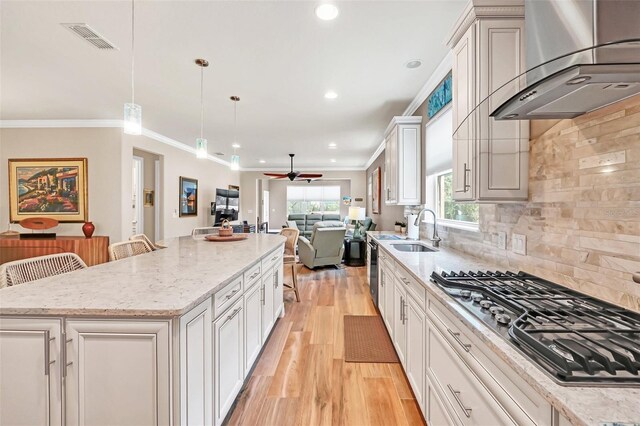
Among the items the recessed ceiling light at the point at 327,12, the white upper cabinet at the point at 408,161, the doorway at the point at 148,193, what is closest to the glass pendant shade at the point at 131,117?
the recessed ceiling light at the point at 327,12

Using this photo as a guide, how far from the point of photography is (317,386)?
2.08m

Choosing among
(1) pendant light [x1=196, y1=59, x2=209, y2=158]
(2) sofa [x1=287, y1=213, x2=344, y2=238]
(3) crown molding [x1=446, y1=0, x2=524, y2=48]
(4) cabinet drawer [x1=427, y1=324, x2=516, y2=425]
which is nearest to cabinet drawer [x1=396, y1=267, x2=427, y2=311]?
(4) cabinet drawer [x1=427, y1=324, x2=516, y2=425]

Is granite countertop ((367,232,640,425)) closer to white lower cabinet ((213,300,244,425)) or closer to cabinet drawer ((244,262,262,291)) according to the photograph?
white lower cabinet ((213,300,244,425))

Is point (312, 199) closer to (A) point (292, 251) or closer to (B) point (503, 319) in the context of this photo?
(A) point (292, 251)

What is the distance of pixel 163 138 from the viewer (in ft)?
18.4

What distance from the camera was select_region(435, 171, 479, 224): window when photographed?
264cm

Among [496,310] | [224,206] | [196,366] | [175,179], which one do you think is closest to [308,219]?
[224,206]

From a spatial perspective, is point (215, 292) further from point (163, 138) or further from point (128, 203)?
point (163, 138)

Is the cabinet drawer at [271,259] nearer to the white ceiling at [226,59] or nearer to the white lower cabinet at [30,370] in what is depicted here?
the white lower cabinet at [30,370]

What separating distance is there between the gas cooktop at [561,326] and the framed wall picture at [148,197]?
20.0 ft

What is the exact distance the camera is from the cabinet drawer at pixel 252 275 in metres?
1.94

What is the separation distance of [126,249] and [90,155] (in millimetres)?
3239

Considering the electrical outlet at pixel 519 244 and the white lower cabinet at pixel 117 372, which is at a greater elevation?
the electrical outlet at pixel 519 244

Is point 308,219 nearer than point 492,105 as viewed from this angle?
No
